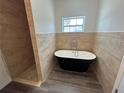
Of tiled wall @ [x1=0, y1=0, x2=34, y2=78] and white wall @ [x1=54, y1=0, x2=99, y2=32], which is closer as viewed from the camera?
tiled wall @ [x1=0, y1=0, x2=34, y2=78]

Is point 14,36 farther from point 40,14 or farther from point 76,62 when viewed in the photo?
point 76,62

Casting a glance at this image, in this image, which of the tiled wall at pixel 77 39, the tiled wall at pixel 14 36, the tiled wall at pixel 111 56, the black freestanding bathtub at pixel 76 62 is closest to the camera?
the tiled wall at pixel 111 56

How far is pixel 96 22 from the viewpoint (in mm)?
2340

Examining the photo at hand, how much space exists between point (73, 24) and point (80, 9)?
0.56m

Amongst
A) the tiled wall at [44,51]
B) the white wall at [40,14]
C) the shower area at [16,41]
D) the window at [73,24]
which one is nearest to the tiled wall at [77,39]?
the window at [73,24]

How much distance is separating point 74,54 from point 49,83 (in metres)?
1.31

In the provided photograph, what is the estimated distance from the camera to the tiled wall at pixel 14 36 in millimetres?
1493

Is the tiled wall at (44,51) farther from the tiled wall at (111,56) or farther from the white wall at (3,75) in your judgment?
the tiled wall at (111,56)

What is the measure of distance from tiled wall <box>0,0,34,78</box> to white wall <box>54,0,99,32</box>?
1.25 meters

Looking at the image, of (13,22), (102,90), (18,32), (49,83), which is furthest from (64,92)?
(13,22)

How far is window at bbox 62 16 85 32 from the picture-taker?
2552 millimetres

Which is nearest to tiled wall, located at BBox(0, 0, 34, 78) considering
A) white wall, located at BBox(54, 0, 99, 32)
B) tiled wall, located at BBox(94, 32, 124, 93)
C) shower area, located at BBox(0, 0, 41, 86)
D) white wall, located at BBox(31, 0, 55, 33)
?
shower area, located at BBox(0, 0, 41, 86)

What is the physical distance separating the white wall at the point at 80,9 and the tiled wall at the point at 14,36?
1.25 meters

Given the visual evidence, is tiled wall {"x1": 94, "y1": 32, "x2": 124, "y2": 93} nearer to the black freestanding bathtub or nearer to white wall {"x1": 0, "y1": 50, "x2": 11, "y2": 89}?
the black freestanding bathtub
